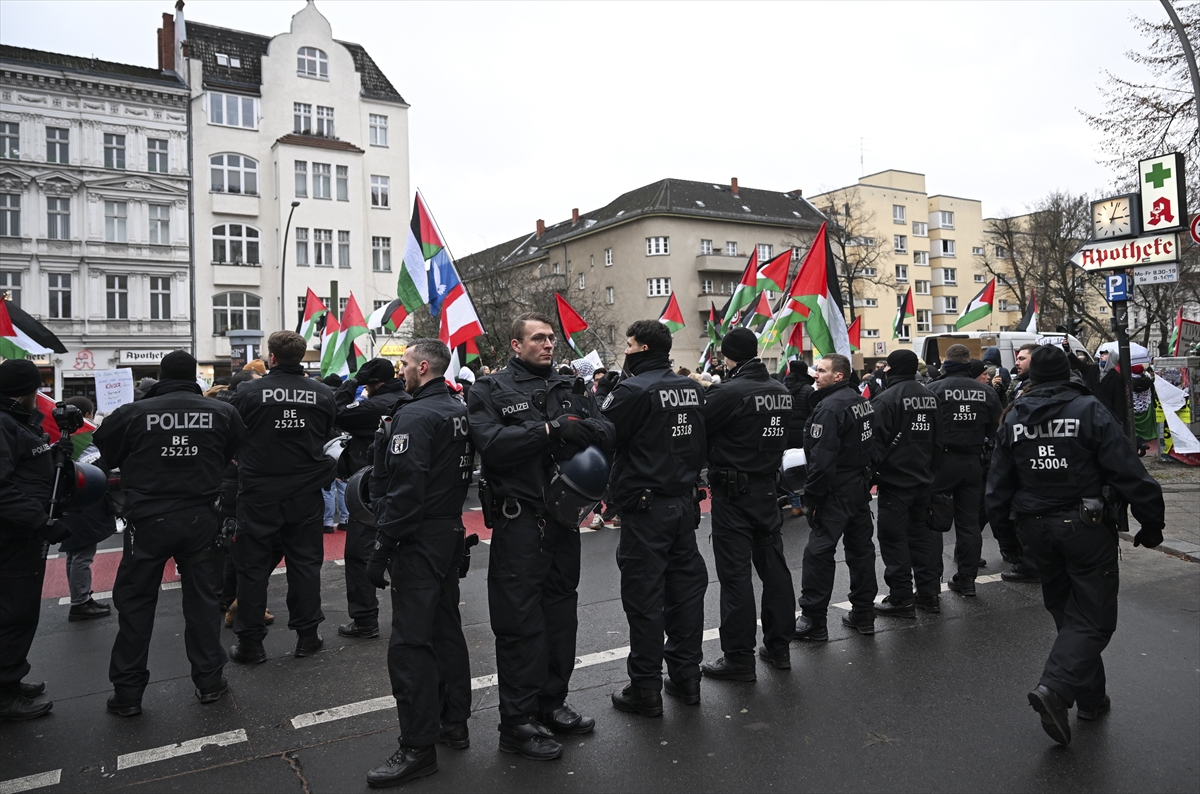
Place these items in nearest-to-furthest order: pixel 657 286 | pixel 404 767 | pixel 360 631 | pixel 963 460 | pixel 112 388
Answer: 1. pixel 404 767
2. pixel 360 631
3. pixel 963 460
4. pixel 112 388
5. pixel 657 286

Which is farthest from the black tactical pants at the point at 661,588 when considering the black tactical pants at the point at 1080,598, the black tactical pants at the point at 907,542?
the black tactical pants at the point at 907,542

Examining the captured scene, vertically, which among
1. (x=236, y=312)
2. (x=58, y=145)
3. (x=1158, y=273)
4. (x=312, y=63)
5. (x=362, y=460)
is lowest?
(x=362, y=460)

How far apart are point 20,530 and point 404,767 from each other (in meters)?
2.65

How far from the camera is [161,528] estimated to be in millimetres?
4754

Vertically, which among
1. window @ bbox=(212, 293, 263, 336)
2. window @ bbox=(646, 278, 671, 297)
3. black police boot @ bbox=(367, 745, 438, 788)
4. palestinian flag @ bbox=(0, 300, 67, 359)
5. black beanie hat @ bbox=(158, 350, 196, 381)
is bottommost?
black police boot @ bbox=(367, 745, 438, 788)

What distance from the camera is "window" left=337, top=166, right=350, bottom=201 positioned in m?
37.3

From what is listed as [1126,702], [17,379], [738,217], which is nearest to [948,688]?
[1126,702]

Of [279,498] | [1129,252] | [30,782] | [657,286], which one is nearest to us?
[30,782]

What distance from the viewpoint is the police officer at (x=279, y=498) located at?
18.1 feet

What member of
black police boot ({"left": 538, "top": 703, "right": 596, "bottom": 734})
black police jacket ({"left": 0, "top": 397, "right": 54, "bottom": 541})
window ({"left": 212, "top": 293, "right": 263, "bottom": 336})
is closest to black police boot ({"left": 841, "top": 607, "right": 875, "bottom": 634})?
black police boot ({"left": 538, "top": 703, "right": 596, "bottom": 734})

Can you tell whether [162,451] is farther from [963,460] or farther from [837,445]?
[963,460]

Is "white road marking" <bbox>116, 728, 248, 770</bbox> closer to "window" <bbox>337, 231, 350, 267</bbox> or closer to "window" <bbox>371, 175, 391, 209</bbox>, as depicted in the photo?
"window" <bbox>337, 231, 350, 267</bbox>

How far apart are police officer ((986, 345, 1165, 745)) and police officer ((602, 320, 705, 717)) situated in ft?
5.76

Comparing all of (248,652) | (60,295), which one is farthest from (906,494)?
(60,295)
